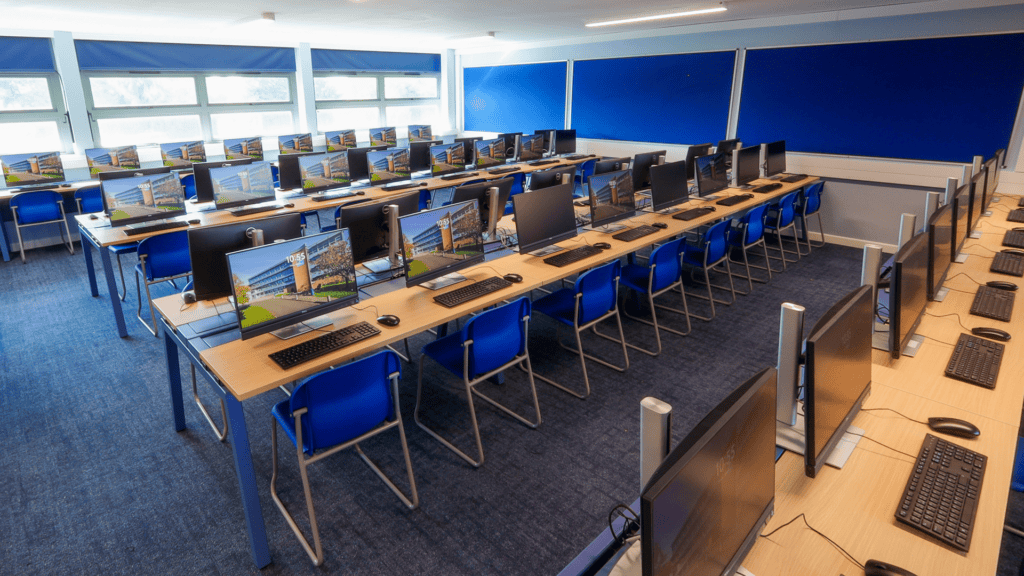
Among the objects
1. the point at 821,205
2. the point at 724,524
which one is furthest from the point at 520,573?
the point at 821,205

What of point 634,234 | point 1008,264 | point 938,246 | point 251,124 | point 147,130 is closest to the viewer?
point 938,246

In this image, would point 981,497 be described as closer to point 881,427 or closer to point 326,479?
point 881,427

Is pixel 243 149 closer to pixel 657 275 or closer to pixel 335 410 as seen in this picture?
pixel 657 275

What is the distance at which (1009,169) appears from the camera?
5.95 meters

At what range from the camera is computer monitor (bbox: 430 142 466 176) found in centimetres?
724

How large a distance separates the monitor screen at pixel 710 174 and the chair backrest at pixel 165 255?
473 cm

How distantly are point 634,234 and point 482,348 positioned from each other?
2091 mm

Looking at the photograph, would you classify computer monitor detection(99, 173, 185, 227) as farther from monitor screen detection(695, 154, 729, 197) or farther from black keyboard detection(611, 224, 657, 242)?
monitor screen detection(695, 154, 729, 197)

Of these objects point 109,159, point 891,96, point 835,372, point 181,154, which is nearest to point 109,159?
point 109,159

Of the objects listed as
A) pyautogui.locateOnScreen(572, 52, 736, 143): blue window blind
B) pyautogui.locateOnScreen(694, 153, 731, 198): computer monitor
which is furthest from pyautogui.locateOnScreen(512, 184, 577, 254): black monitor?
pyautogui.locateOnScreen(572, 52, 736, 143): blue window blind

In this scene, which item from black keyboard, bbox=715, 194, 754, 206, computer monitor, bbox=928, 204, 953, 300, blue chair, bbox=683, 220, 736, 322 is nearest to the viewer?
computer monitor, bbox=928, 204, 953, 300

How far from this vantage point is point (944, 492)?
1.58 m

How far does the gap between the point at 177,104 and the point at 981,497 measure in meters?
10.3

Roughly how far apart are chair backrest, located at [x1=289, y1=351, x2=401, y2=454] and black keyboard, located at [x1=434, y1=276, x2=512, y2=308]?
713 mm
